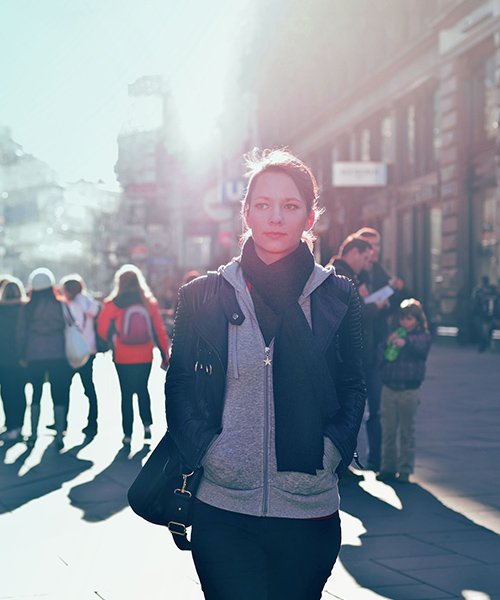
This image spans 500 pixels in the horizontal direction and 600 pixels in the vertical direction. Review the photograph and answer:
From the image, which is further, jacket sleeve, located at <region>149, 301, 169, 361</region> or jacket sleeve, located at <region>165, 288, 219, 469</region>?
jacket sleeve, located at <region>149, 301, 169, 361</region>

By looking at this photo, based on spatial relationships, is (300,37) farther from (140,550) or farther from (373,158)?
(140,550)

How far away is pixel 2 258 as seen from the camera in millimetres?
99188

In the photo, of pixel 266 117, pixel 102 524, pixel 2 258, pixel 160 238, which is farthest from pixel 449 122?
pixel 2 258

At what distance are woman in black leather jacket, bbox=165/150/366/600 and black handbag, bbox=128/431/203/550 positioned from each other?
4 cm

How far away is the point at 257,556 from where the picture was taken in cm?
224

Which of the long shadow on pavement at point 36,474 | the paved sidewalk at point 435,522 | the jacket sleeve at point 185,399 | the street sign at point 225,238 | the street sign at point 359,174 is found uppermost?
the street sign at point 359,174

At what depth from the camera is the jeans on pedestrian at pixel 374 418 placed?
6.98 meters

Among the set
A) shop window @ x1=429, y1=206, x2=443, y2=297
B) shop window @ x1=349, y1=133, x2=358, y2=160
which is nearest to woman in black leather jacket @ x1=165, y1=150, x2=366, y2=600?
shop window @ x1=429, y1=206, x2=443, y2=297

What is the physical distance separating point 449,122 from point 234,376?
21.2m

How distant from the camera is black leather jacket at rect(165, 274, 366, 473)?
2.31m

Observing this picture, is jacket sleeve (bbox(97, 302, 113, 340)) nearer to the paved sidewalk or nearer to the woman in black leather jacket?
the paved sidewalk

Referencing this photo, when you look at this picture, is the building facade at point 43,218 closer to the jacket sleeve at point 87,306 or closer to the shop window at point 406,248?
the shop window at point 406,248

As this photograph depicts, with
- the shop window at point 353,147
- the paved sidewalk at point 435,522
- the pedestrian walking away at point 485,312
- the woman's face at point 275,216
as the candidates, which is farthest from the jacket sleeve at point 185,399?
the shop window at point 353,147

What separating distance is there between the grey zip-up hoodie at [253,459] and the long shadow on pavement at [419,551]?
190 centimetres
